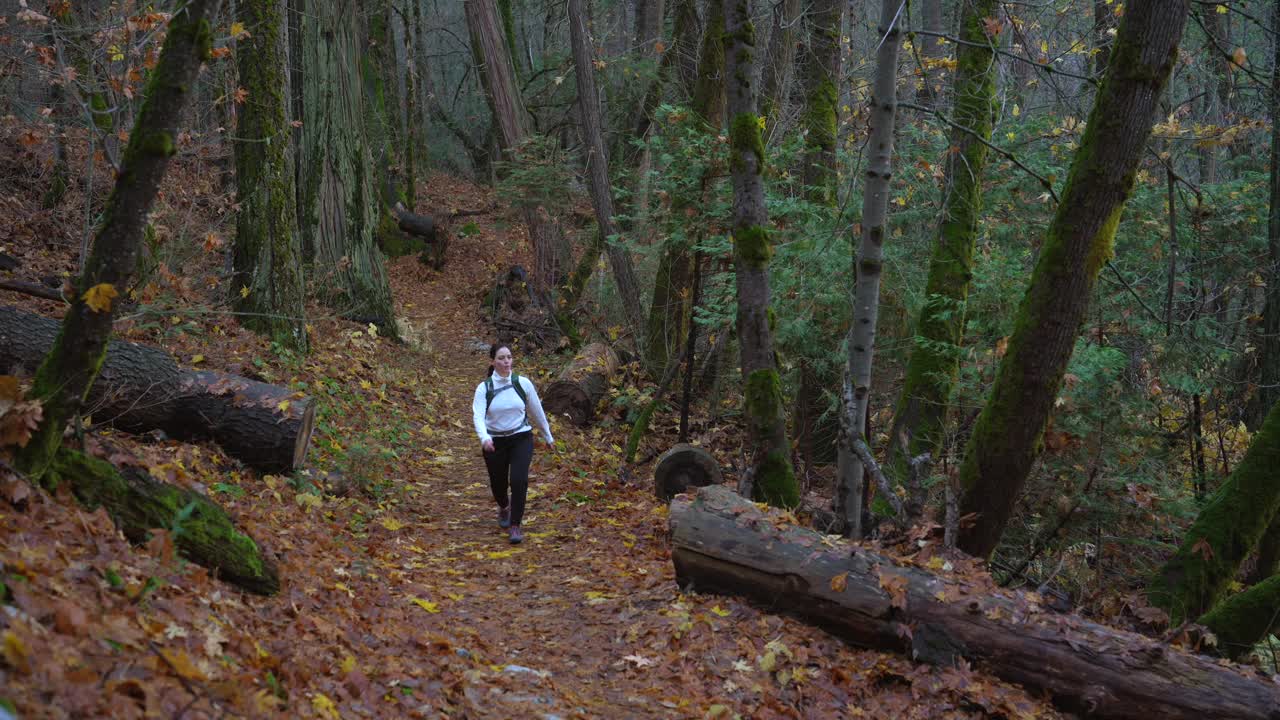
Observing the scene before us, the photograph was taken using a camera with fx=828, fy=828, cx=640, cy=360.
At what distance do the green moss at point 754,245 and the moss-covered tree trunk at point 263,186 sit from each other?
18.9 ft

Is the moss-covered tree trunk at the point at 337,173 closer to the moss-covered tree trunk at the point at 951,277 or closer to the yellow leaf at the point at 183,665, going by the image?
the moss-covered tree trunk at the point at 951,277

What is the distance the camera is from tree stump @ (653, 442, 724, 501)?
920 centimetres

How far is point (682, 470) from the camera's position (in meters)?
9.27

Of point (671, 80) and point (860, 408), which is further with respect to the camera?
point (671, 80)

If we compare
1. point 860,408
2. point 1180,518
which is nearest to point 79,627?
point 860,408

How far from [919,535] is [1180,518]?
3804 millimetres

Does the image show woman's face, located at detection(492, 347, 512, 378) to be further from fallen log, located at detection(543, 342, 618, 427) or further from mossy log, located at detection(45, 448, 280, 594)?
fallen log, located at detection(543, 342, 618, 427)

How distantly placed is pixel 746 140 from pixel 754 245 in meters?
0.97

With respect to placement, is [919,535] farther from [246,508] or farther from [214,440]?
[214,440]

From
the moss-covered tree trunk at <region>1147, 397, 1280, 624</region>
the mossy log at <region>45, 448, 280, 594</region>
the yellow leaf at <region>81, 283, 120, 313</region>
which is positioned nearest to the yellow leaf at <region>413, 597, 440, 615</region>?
the mossy log at <region>45, 448, 280, 594</region>

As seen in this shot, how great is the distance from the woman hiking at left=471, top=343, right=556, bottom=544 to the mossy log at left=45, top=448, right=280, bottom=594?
3224 mm

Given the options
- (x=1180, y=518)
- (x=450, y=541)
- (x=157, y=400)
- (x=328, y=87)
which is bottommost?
(x=450, y=541)

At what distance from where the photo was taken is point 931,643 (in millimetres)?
5355

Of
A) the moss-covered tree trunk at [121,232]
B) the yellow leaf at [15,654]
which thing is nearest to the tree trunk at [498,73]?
the moss-covered tree trunk at [121,232]
